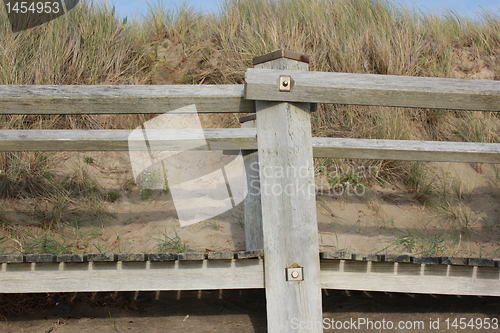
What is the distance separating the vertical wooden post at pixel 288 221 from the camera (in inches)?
95.1

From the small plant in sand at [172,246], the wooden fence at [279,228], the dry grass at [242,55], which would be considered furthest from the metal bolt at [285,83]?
the dry grass at [242,55]

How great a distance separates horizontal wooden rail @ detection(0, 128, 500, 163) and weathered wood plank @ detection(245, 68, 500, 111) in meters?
0.76

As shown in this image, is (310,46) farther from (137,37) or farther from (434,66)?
(137,37)

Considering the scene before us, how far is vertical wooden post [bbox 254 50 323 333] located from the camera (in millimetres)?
2416

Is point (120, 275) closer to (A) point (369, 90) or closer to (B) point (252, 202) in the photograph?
(B) point (252, 202)

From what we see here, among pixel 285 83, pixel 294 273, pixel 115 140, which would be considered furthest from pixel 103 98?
pixel 294 273

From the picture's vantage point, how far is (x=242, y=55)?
243 inches

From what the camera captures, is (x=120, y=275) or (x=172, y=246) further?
(x=172, y=246)
